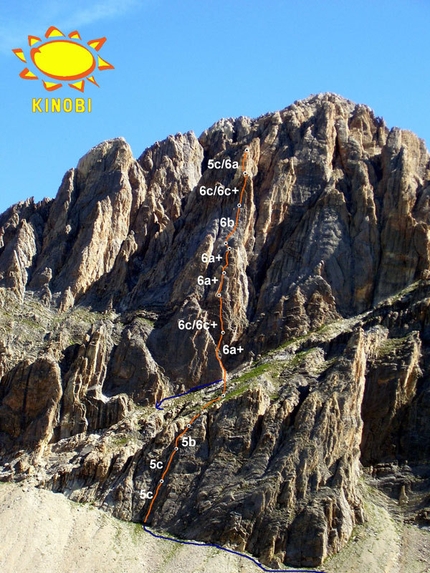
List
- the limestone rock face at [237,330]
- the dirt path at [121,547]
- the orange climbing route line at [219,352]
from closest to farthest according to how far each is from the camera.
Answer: the dirt path at [121,547] → the limestone rock face at [237,330] → the orange climbing route line at [219,352]

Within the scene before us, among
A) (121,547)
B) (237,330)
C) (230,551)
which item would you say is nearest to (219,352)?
(237,330)

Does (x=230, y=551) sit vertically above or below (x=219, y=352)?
below

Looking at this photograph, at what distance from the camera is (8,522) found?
11812cm

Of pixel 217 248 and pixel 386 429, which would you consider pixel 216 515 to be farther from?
pixel 217 248

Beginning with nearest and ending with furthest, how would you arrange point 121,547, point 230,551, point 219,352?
point 230,551, point 121,547, point 219,352

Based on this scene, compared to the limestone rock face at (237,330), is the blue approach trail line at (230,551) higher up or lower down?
lower down

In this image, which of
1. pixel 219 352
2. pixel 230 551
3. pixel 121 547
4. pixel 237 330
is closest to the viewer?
pixel 230 551

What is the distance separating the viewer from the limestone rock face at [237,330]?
395ft

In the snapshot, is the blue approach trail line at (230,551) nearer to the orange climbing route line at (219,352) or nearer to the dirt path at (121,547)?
the dirt path at (121,547)

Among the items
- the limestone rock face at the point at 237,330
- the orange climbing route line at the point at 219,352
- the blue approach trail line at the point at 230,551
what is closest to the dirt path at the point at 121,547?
the blue approach trail line at the point at 230,551

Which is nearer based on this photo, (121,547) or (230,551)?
(230,551)

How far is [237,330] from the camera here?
14838cm

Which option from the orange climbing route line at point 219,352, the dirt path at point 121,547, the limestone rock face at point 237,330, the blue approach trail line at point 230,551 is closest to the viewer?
the blue approach trail line at point 230,551

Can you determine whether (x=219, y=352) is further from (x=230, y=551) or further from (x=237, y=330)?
(x=230, y=551)
